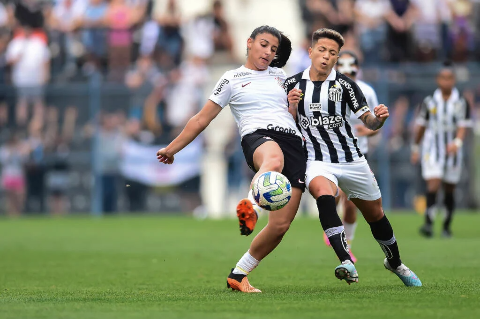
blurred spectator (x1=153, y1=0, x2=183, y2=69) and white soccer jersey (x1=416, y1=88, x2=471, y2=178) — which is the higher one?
blurred spectator (x1=153, y1=0, x2=183, y2=69)

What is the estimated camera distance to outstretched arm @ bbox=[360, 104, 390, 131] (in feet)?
23.8

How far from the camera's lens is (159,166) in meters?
20.6

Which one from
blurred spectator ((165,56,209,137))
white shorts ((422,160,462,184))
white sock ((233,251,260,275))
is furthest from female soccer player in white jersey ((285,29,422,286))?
blurred spectator ((165,56,209,137))

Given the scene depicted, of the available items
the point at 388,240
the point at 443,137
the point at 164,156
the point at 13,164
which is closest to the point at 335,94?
the point at 388,240

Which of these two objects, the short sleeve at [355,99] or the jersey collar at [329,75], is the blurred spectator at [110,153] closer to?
the jersey collar at [329,75]

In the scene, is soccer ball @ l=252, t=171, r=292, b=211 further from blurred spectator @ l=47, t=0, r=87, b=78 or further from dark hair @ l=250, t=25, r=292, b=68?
blurred spectator @ l=47, t=0, r=87, b=78

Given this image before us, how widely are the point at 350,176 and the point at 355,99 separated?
2.08 ft

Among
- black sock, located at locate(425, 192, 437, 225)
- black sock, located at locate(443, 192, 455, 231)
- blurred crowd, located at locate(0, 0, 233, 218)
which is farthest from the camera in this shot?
blurred crowd, located at locate(0, 0, 233, 218)

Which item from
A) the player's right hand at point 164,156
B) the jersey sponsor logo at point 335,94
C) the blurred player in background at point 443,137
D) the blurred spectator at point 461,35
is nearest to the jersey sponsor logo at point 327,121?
the jersey sponsor logo at point 335,94

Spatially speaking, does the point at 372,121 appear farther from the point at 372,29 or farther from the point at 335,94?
the point at 372,29

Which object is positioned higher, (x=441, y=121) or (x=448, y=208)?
(x=441, y=121)

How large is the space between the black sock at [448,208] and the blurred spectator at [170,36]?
8.50 metres

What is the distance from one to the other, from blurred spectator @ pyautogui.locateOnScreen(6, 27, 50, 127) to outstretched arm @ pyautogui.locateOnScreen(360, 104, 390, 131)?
47.9ft

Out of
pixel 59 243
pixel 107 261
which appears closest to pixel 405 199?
pixel 59 243
